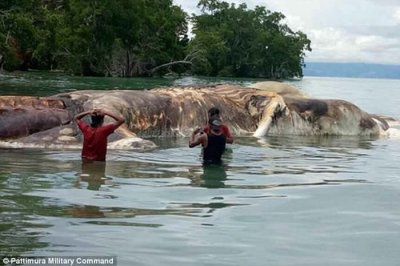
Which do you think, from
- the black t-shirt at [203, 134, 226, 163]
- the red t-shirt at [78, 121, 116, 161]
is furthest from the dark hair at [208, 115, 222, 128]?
the red t-shirt at [78, 121, 116, 161]

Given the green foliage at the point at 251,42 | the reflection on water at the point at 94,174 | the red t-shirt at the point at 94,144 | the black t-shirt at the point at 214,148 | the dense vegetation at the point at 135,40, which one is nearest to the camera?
the reflection on water at the point at 94,174

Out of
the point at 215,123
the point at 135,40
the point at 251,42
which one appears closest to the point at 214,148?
the point at 215,123

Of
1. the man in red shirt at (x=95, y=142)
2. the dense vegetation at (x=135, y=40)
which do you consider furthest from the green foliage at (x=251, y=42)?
the man in red shirt at (x=95, y=142)

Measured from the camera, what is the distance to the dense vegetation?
39088 mm

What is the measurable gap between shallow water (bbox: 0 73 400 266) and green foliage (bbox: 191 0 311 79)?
279 ft

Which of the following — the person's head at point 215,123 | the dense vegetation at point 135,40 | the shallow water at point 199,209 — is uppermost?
the dense vegetation at point 135,40

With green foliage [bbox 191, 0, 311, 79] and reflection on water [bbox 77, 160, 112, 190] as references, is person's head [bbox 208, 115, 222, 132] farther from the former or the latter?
green foliage [bbox 191, 0, 311, 79]

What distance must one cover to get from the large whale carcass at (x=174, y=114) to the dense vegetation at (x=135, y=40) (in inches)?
634

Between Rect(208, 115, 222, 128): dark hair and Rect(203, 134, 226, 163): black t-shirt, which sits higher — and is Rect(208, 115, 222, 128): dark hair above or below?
above

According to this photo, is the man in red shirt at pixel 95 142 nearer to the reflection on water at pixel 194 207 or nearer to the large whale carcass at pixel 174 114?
the reflection on water at pixel 194 207

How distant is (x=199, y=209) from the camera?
276 inches

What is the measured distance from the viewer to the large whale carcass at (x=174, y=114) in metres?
11.7

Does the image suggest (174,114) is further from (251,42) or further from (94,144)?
Answer: (251,42)

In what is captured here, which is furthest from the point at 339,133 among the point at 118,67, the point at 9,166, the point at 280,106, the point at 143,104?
the point at 118,67
